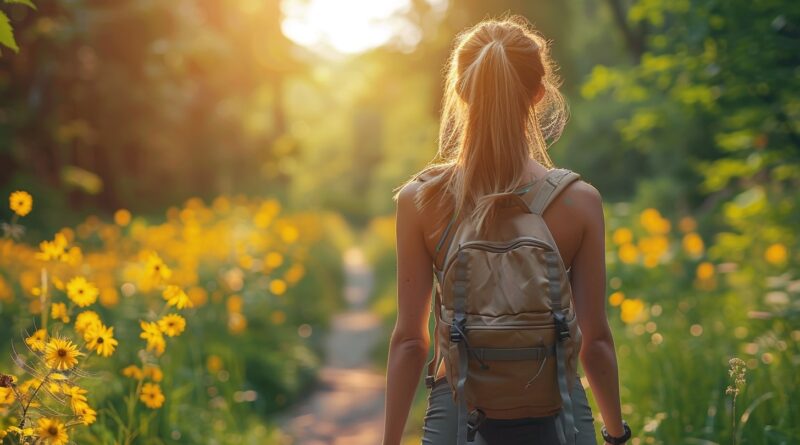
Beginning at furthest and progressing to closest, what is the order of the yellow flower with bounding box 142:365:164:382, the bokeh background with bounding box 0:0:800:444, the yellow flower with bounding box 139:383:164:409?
the bokeh background with bounding box 0:0:800:444
the yellow flower with bounding box 142:365:164:382
the yellow flower with bounding box 139:383:164:409

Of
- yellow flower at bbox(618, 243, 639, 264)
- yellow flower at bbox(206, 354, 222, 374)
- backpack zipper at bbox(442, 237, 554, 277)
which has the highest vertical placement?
backpack zipper at bbox(442, 237, 554, 277)

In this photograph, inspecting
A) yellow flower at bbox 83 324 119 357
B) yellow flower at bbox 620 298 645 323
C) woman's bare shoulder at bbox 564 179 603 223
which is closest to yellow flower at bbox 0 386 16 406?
yellow flower at bbox 83 324 119 357

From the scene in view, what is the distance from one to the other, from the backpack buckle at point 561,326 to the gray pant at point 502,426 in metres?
0.22

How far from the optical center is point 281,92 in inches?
946

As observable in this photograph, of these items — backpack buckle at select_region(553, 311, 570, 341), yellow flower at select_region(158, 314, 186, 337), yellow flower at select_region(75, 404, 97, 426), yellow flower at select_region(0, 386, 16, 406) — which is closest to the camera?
backpack buckle at select_region(553, 311, 570, 341)

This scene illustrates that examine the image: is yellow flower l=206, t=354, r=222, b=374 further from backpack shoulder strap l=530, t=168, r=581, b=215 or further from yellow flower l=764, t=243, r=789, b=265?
yellow flower l=764, t=243, r=789, b=265

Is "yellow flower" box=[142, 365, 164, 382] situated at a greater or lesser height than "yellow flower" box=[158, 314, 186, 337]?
lesser

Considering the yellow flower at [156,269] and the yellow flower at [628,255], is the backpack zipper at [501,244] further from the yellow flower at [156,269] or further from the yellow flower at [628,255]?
the yellow flower at [628,255]

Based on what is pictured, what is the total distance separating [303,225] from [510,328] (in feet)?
40.2

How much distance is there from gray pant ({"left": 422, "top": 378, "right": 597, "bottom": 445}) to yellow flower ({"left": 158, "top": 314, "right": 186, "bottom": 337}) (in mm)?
1307

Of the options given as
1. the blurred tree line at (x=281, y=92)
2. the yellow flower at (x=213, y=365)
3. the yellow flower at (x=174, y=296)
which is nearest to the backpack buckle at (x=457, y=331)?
the blurred tree line at (x=281, y=92)

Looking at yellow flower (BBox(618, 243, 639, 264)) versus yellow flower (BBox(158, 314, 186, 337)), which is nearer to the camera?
yellow flower (BBox(158, 314, 186, 337))

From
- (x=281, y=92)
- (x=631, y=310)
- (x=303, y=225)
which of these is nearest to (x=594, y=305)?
(x=631, y=310)

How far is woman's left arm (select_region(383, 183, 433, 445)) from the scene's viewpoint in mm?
1922
